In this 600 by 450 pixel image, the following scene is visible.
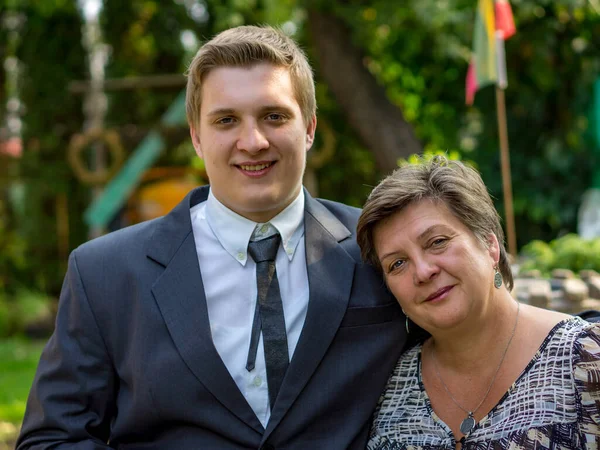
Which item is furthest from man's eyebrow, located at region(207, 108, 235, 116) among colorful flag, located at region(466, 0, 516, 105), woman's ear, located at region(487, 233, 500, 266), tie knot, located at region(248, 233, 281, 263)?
colorful flag, located at region(466, 0, 516, 105)

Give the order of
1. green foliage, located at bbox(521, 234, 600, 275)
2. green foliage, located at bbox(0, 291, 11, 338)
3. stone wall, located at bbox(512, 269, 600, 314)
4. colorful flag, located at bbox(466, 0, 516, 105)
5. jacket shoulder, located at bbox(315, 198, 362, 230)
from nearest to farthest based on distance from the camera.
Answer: jacket shoulder, located at bbox(315, 198, 362, 230)
stone wall, located at bbox(512, 269, 600, 314)
green foliage, located at bbox(521, 234, 600, 275)
colorful flag, located at bbox(466, 0, 516, 105)
green foliage, located at bbox(0, 291, 11, 338)

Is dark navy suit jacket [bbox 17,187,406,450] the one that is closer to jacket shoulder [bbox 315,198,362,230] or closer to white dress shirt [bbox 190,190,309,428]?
white dress shirt [bbox 190,190,309,428]

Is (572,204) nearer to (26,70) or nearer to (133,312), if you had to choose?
(133,312)

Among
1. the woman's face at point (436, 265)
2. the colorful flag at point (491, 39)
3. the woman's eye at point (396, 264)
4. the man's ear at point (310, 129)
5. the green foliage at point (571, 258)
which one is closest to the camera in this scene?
the woman's face at point (436, 265)

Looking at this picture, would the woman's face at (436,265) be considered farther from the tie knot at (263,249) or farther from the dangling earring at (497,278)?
the tie knot at (263,249)

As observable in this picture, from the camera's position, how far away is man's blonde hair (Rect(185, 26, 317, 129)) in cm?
230

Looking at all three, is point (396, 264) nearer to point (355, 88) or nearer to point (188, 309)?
point (188, 309)

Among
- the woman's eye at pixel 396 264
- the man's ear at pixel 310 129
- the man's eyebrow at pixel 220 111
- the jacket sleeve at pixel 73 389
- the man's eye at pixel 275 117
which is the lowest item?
the jacket sleeve at pixel 73 389

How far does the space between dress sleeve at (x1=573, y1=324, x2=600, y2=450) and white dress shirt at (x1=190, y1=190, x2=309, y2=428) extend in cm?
77

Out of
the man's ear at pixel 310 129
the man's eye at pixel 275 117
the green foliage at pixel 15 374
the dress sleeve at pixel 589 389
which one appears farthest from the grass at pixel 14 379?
the dress sleeve at pixel 589 389

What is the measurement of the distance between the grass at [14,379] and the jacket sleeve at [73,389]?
275cm

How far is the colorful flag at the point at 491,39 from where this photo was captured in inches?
201

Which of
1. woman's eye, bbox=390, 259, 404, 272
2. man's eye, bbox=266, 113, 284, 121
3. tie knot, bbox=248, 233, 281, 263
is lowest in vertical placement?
woman's eye, bbox=390, 259, 404, 272

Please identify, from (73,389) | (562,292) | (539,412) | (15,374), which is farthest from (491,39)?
(15,374)
